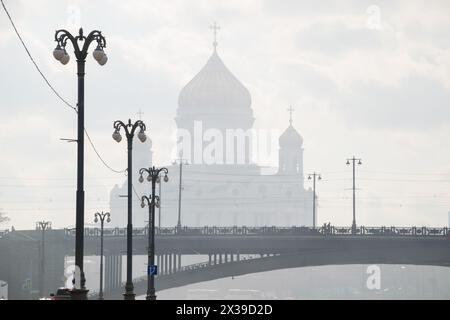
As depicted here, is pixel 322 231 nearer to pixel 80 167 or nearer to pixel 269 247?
pixel 269 247

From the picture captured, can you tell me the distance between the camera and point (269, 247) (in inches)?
5212

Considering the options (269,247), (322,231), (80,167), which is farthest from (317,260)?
(80,167)

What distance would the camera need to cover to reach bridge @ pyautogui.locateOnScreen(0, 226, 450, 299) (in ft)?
415

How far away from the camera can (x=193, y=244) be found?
13538 cm

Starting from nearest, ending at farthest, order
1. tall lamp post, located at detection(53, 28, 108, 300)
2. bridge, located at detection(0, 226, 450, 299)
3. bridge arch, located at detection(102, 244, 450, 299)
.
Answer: tall lamp post, located at detection(53, 28, 108, 300) → bridge arch, located at detection(102, 244, 450, 299) → bridge, located at detection(0, 226, 450, 299)

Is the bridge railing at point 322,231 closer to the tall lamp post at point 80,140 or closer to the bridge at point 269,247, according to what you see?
the bridge at point 269,247

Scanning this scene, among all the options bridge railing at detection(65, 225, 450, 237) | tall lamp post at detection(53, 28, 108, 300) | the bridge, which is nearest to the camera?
tall lamp post at detection(53, 28, 108, 300)

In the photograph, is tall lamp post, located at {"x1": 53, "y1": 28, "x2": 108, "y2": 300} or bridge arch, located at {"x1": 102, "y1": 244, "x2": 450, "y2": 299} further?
bridge arch, located at {"x1": 102, "y1": 244, "x2": 450, "y2": 299}

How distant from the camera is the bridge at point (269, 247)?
415 feet

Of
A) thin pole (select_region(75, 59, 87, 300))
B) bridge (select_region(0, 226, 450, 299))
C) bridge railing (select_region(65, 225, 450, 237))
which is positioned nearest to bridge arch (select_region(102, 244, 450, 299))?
bridge (select_region(0, 226, 450, 299))

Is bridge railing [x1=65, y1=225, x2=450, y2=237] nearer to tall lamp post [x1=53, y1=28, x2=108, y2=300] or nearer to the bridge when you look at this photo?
the bridge
